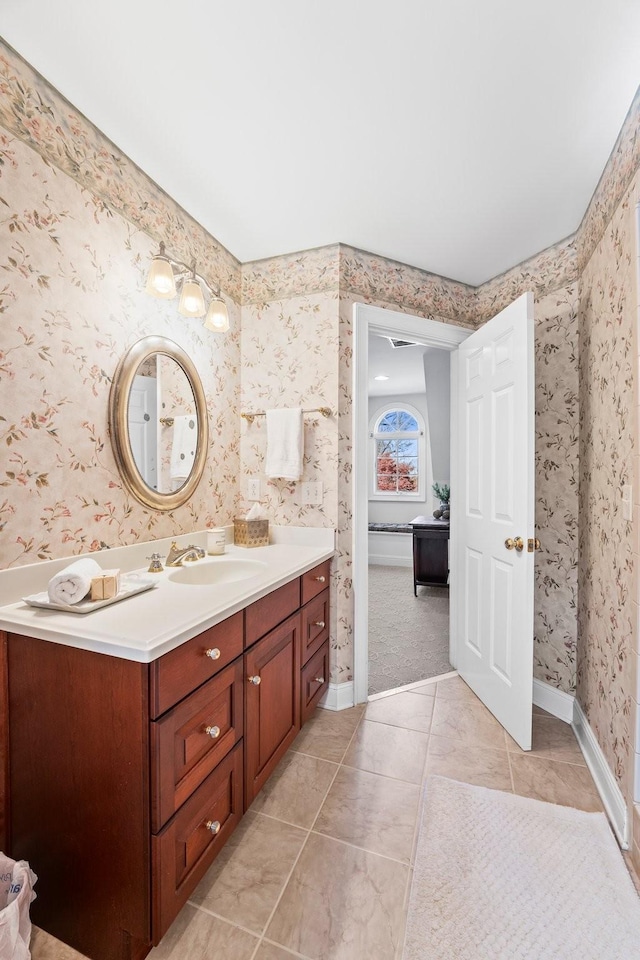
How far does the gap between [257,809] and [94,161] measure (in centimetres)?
242

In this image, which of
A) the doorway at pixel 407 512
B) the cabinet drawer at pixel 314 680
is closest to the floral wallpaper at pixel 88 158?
the doorway at pixel 407 512

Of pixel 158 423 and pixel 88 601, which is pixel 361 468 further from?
pixel 88 601

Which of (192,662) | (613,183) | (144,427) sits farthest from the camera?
(144,427)

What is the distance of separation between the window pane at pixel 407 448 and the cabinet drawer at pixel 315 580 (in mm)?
4238

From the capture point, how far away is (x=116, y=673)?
38.2 inches

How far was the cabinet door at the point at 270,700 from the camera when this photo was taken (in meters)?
1.39

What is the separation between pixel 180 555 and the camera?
5.69 ft

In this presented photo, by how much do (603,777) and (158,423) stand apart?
2.30 meters

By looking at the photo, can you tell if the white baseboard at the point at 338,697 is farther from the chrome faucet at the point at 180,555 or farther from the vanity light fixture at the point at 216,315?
the vanity light fixture at the point at 216,315

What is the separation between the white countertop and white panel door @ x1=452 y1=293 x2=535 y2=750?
1063mm

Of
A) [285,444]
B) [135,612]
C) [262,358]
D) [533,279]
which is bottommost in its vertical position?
[135,612]

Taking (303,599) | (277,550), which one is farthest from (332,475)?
(303,599)

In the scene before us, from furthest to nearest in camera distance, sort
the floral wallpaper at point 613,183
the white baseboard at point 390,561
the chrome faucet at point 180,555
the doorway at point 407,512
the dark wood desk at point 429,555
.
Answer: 1. the white baseboard at point 390,561
2. the dark wood desk at point 429,555
3. the doorway at point 407,512
4. the chrome faucet at point 180,555
5. the floral wallpaper at point 613,183

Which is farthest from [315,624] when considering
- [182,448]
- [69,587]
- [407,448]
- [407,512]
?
[407,448]
